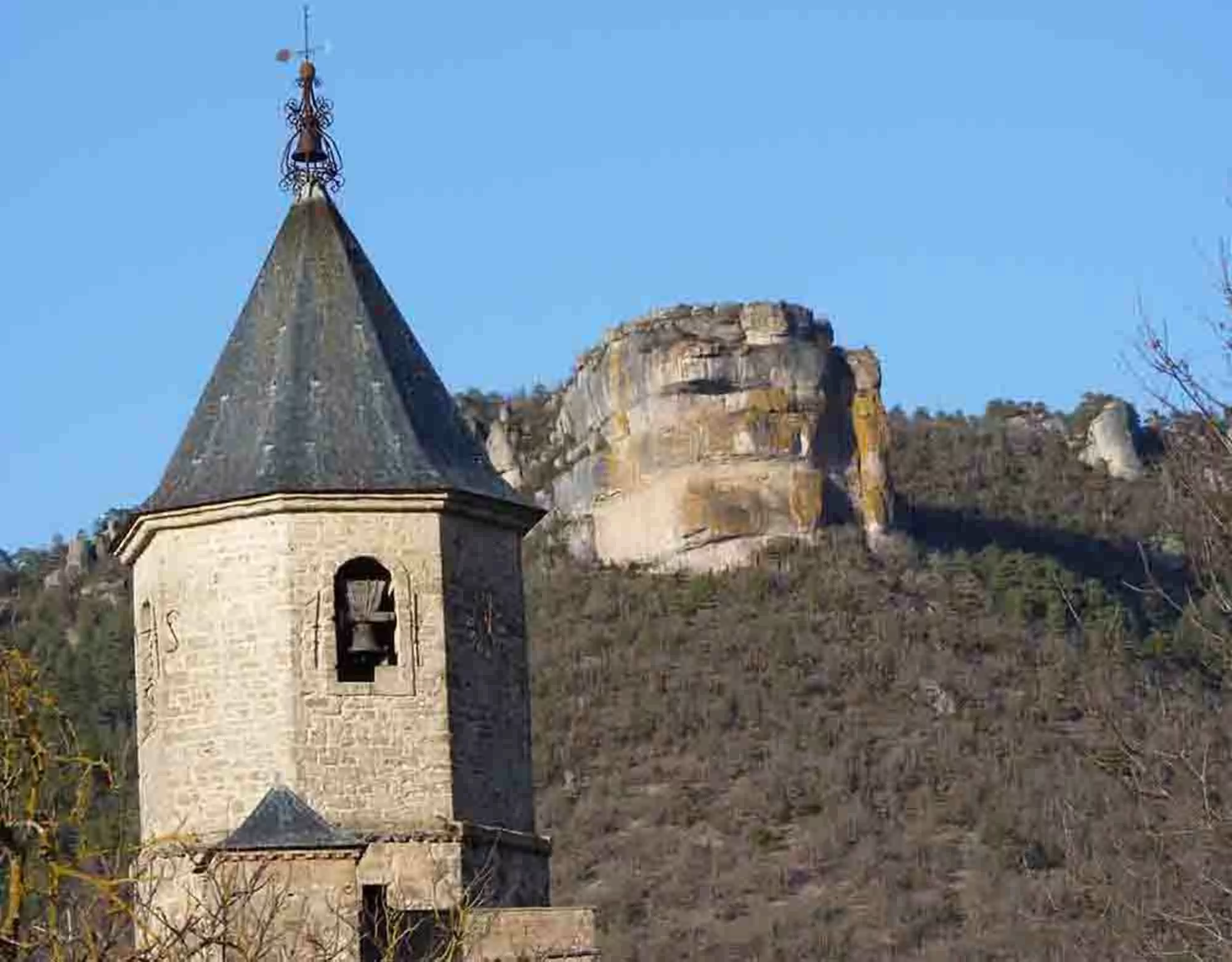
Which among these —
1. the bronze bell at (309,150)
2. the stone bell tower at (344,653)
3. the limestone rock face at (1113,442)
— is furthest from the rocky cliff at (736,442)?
the stone bell tower at (344,653)

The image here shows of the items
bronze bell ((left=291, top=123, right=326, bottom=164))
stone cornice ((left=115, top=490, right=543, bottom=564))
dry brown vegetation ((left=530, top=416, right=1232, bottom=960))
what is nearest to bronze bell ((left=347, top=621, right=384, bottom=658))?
stone cornice ((left=115, top=490, right=543, bottom=564))

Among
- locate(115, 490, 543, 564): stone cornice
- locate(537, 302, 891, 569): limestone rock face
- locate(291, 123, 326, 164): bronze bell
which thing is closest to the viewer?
locate(115, 490, 543, 564): stone cornice

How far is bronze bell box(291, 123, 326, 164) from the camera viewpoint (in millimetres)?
22578

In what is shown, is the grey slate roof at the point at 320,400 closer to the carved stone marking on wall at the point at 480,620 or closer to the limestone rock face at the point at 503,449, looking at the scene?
the carved stone marking on wall at the point at 480,620

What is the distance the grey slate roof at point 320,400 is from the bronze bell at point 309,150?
0.83 ft

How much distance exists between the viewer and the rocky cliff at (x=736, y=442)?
69.2 metres

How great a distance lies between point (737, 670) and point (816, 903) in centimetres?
1378

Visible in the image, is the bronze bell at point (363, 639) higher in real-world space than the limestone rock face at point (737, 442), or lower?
lower

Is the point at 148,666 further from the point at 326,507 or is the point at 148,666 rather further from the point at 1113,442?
the point at 1113,442

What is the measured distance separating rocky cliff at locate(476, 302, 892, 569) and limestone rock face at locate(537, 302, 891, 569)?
1.0 inches

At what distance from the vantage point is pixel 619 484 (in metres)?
72.9

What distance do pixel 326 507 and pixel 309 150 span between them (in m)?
2.96

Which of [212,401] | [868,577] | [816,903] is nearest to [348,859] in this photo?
[212,401]

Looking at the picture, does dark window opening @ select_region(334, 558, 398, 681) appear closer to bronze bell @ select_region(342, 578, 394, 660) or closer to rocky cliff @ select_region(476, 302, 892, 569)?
bronze bell @ select_region(342, 578, 394, 660)
